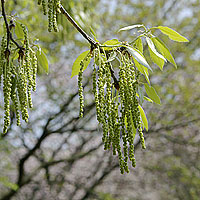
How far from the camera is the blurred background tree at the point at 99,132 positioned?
3479 millimetres

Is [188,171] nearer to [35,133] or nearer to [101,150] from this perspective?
[101,150]

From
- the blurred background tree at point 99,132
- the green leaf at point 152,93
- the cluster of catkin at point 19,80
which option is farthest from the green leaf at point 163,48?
the blurred background tree at point 99,132

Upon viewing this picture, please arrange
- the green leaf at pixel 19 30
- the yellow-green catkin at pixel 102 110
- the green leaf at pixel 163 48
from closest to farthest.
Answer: the yellow-green catkin at pixel 102 110, the green leaf at pixel 163 48, the green leaf at pixel 19 30

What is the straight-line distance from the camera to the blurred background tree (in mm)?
3479

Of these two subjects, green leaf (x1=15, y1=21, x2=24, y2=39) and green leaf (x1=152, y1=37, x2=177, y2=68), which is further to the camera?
green leaf (x1=15, y1=21, x2=24, y2=39)

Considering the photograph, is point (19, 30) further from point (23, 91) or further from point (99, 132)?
point (99, 132)

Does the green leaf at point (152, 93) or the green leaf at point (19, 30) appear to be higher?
the green leaf at point (19, 30)

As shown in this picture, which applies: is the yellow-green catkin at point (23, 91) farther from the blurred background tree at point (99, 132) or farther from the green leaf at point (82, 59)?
the blurred background tree at point (99, 132)

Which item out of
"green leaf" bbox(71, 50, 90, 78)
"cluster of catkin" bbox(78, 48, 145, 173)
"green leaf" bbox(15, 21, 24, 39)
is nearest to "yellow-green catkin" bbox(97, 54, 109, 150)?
"cluster of catkin" bbox(78, 48, 145, 173)

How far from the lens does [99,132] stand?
11.5ft

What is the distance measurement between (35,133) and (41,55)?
2663 millimetres

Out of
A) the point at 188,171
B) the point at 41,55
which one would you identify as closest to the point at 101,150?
the point at 188,171

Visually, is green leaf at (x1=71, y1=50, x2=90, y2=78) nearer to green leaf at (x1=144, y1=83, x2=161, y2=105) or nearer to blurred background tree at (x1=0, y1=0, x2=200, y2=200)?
green leaf at (x1=144, y1=83, x2=161, y2=105)

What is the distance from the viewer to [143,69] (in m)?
0.71
